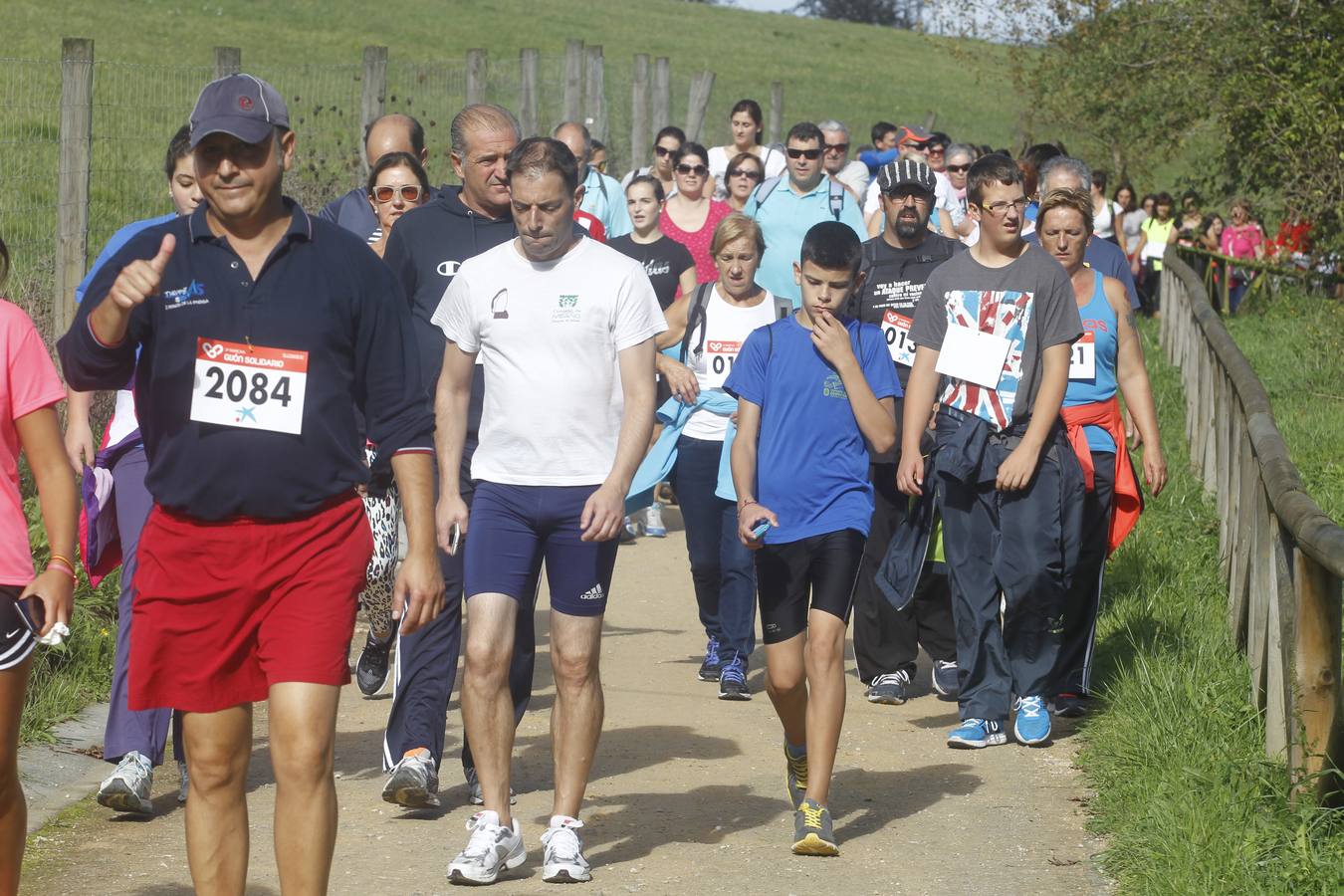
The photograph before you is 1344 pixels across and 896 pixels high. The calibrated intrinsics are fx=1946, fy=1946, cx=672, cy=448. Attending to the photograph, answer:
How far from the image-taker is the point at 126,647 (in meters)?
6.27

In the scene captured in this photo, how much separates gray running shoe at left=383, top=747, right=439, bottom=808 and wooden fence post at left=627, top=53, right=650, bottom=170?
51.1 ft

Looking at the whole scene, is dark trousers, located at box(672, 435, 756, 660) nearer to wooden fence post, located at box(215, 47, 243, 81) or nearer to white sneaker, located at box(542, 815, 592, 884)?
white sneaker, located at box(542, 815, 592, 884)

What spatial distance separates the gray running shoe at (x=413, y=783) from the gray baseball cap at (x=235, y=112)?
2524mm

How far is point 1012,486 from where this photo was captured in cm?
731

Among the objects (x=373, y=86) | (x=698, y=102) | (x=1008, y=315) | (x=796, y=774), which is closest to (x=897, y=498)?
(x=1008, y=315)

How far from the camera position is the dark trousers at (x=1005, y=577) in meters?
7.40

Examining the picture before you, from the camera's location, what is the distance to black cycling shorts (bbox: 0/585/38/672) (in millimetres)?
4418

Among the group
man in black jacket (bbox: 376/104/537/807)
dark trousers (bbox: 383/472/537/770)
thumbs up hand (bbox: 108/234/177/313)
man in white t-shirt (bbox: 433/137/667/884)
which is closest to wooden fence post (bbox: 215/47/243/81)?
man in black jacket (bbox: 376/104/537/807)

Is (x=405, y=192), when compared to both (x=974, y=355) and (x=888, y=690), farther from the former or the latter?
(x=888, y=690)

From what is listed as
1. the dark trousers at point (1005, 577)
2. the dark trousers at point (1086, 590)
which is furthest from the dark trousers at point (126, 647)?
the dark trousers at point (1086, 590)

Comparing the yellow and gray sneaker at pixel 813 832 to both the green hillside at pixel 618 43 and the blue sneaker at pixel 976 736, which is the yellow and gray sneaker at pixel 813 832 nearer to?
the blue sneaker at pixel 976 736

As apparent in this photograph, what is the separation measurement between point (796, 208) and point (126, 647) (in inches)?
232

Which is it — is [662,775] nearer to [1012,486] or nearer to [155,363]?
[1012,486]

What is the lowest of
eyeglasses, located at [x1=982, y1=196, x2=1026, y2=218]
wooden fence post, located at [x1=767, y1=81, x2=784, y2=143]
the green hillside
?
eyeglasses, located at [x1=982, y1=196, x2=1026, y2=218]
